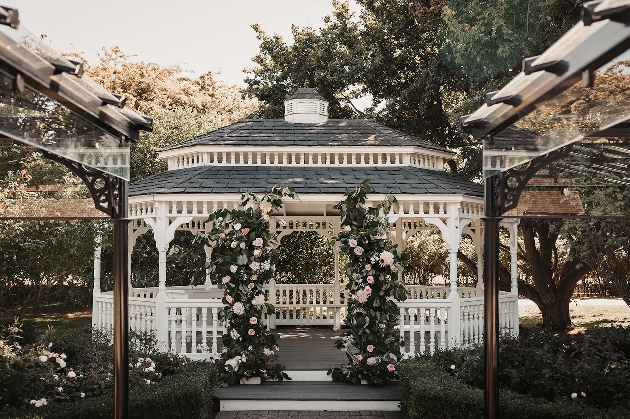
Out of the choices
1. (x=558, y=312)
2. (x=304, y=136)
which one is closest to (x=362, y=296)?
(x=304, y=136)

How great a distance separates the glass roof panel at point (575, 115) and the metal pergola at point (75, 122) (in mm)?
2936

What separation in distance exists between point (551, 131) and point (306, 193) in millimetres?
6723

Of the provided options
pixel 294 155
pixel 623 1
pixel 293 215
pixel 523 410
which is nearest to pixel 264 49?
pixel 293 215

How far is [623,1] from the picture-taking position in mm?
2773

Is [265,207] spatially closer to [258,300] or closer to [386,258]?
[258,300]

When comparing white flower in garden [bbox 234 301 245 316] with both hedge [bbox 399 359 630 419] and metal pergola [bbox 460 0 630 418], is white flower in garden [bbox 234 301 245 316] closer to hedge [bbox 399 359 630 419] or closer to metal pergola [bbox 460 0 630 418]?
hedge [bbox 399 359 630 419]

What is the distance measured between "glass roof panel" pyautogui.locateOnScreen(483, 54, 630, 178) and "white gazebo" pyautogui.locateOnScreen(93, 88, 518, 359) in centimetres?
487

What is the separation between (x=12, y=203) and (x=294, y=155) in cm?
519

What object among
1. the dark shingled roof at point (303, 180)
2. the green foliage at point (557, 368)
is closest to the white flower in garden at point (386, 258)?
the green foliage at point (557, 368)

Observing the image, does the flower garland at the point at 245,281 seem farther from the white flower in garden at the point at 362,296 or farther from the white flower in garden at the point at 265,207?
the white flower in garden at the point at 362,296

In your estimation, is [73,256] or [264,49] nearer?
[73,256]

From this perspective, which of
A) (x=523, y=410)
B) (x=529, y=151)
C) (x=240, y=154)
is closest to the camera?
(x=529, y=151)

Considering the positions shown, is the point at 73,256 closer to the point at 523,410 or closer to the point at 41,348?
the point at 41,348

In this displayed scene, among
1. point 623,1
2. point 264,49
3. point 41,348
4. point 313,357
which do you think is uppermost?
point 264,49
